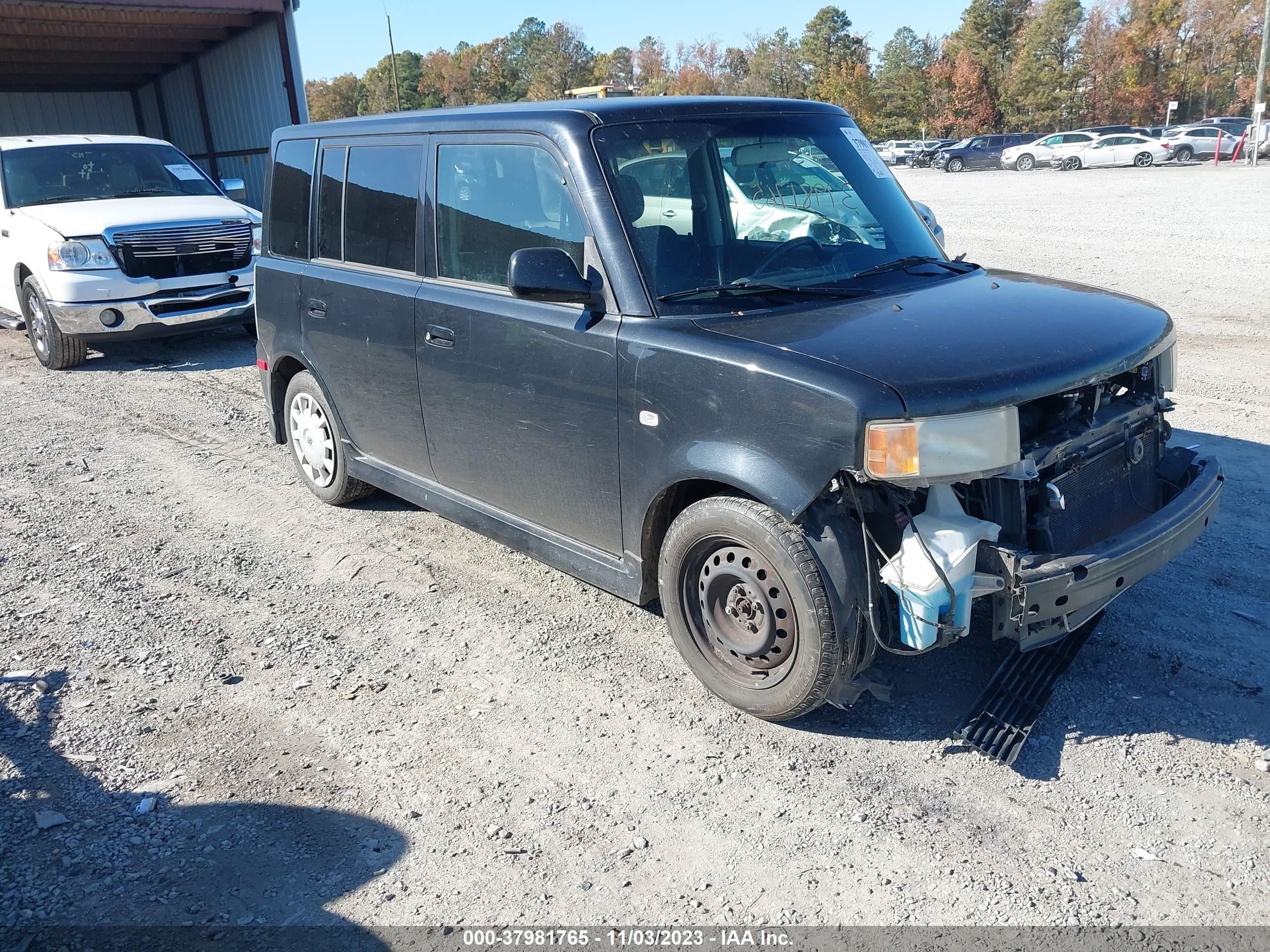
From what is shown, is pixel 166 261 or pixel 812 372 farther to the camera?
pixel 166 261

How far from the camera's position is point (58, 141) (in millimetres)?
10797

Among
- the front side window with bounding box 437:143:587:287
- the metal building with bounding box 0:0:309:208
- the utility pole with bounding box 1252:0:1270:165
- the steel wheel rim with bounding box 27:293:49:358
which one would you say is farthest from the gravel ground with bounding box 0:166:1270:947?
the utility pole with bounding box 1252:0:1270:165

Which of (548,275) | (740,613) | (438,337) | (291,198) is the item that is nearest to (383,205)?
(438,337)

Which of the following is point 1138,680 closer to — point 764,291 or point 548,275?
point 764,291

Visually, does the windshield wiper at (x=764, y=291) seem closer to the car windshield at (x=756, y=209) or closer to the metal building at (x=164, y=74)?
the car windshield at (x=756, y=209)

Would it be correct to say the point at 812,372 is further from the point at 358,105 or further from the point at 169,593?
Answer: the point at 358,105

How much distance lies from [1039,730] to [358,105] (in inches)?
3906

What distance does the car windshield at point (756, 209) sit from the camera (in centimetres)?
375

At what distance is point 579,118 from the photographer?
3859 millimetres

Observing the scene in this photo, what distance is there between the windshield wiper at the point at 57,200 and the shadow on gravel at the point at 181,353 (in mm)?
1469

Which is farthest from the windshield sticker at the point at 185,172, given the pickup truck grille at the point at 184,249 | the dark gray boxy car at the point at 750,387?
the dark gray boxy car at the point at 750,387

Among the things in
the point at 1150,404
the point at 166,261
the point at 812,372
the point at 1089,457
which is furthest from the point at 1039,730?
the point at 166,261

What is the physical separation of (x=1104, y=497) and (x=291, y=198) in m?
4.34

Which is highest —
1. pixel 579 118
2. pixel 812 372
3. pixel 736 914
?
pixel 579 118
